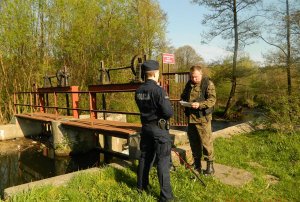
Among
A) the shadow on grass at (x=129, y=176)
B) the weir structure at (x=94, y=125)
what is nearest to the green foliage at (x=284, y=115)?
the weir structure at (x=94, y=125)

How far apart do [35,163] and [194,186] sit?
612 centimetres

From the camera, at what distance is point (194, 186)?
4.31 m

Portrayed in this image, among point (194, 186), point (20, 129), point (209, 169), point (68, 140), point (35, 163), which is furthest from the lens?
point (20, 129)

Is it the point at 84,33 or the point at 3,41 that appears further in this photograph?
the point at 84,33

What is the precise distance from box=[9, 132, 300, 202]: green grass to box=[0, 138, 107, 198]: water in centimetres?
293

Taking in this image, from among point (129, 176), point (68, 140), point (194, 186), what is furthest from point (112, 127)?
point (194, 186)

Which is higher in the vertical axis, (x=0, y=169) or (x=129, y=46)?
(x=129, y=46)

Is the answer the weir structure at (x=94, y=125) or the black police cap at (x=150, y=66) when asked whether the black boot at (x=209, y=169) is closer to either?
the weir structure at (x=94, y=125)

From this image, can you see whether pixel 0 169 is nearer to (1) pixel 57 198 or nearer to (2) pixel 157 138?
(1) pixel 57 198

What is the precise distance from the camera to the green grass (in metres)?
4.03

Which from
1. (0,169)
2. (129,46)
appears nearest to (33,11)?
(129,46)

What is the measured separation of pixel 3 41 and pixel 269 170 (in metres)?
12.0

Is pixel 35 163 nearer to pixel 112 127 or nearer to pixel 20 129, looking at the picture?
pixel 112 127

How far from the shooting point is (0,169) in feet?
27.2
